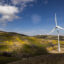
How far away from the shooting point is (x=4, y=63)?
37.2m

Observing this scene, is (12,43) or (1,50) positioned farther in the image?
(12,43)

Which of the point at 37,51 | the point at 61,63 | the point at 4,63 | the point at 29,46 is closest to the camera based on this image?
the point at 61,63

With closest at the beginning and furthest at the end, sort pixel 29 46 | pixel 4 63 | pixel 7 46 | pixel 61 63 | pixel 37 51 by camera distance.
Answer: pixel 61 63, pixel 4 63, pixel 7 46, pixel 37 51, pixel 29 46

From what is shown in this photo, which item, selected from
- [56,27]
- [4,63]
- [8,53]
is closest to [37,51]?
[8,53]

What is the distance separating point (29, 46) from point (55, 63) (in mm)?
39292

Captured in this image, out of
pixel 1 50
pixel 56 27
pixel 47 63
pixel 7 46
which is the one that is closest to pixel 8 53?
pixel 1 50

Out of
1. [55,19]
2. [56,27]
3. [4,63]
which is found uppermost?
[55,19]

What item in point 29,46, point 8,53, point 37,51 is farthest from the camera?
point 29,46

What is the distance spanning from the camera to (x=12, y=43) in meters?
64.7

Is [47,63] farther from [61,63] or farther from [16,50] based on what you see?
[16,50]

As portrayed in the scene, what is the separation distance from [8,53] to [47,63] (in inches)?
1090

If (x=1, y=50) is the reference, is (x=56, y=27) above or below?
above

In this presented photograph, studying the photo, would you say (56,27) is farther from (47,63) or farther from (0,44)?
(47,63)

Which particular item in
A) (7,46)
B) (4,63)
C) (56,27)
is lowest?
(4,63)
